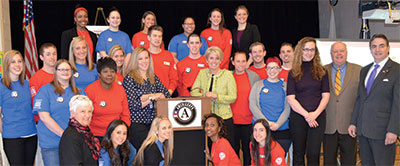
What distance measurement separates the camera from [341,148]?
4.41 metres

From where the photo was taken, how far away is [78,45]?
176 inches

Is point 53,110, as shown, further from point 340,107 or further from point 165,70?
point 340,107

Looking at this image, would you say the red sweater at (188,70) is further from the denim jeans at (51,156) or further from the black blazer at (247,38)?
the denim jeans at (51,156)

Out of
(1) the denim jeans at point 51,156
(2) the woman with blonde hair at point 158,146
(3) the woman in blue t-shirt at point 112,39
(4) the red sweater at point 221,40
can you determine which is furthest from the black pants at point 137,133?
(4) the red sweater at point 221,40

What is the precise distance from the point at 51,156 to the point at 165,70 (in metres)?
1.81

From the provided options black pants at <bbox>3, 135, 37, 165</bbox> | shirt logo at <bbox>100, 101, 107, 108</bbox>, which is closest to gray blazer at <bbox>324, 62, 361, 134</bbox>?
shirt logo at <bbox>100, 101, 107, 108</bbox>

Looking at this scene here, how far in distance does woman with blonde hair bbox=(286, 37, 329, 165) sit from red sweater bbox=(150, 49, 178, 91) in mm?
1447

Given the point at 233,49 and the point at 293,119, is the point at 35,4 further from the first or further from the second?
the point at 293,119

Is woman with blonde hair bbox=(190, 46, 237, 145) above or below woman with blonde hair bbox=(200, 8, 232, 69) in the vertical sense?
below

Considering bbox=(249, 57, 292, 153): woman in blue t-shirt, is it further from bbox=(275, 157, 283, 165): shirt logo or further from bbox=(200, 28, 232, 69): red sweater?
bbox=(200, 28, 232, 69): red sweater

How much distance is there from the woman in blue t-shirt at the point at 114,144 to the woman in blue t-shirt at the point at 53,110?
0.42m

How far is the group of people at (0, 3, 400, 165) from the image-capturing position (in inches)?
151

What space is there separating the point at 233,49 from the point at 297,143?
6.53ft

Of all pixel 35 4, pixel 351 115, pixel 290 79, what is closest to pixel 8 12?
pixel 35 4
